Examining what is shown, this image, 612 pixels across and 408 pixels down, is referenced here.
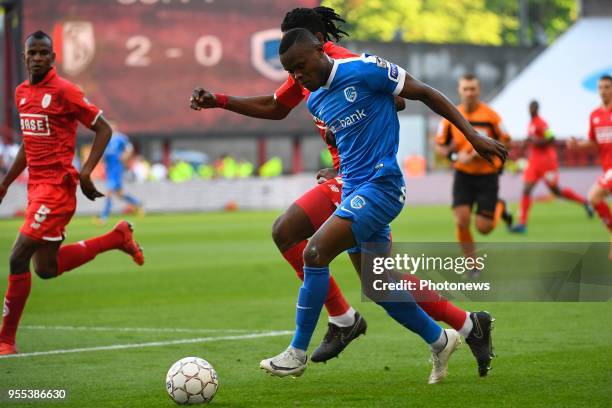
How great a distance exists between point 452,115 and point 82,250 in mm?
4367

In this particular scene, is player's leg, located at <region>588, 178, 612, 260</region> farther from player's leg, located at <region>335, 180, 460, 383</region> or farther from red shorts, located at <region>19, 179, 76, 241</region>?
player's leg, located at <region>335, 180, 460, 383</region>

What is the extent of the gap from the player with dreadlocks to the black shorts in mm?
6366

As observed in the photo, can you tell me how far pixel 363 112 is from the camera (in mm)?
7422

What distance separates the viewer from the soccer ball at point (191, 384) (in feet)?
22.9

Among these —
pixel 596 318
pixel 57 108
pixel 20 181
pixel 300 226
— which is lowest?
pixel 20 181

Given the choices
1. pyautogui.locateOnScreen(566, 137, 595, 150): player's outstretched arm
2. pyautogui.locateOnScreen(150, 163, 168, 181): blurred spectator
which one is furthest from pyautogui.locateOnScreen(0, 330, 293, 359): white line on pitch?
pyautogui.locateOnScreen(150, 163, 168, 181): blurred spectator

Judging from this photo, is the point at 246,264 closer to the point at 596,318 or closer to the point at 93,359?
the point at 596,318

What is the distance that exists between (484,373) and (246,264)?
32.8ft

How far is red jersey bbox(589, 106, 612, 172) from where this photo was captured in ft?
51.1

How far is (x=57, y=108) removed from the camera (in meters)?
9.53

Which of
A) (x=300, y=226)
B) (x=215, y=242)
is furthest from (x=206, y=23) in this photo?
(x=300, y=226)

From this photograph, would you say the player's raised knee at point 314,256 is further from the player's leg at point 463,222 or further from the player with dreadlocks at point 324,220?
the player's leg at point 463,222

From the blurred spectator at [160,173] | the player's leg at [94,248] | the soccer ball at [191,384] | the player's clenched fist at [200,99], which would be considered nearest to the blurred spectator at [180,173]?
the blurred spectator at [160,173]

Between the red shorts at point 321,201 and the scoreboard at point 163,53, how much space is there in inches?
1008
